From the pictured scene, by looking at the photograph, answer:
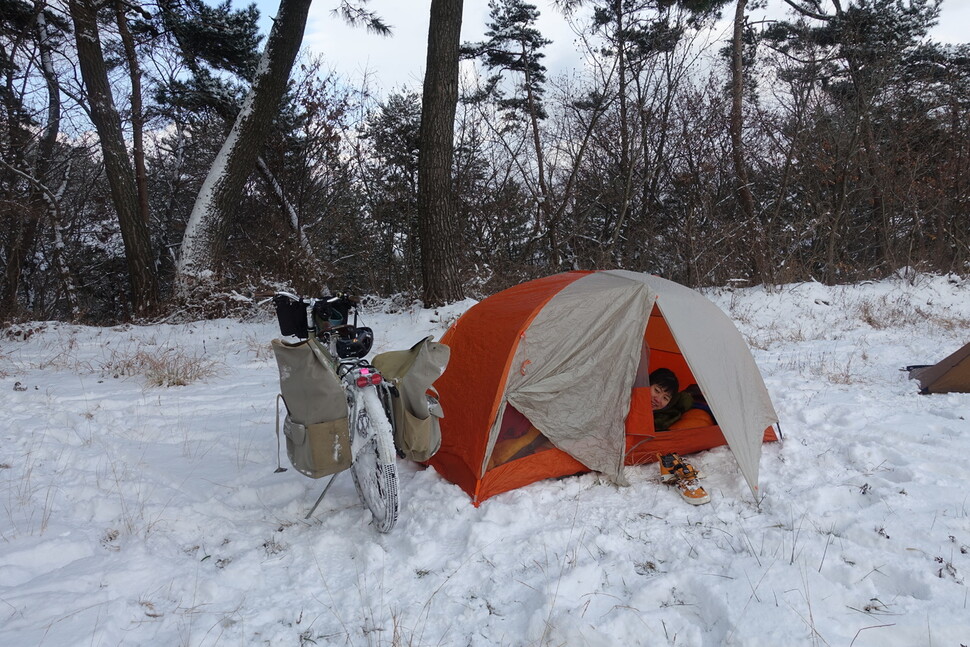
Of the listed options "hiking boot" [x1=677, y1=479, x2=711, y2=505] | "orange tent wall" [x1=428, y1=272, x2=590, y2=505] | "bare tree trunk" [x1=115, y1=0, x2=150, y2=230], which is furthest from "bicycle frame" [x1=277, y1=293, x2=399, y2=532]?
"bare tree trunk" [x1=115, y1=0, x2=150, y2=230]

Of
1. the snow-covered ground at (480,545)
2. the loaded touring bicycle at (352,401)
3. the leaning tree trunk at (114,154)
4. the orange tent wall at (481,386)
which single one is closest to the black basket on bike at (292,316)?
the loaded touring bicycle at (352,401)

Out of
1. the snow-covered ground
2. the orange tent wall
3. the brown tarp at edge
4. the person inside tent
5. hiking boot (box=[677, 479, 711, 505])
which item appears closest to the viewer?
the snow-covered ground

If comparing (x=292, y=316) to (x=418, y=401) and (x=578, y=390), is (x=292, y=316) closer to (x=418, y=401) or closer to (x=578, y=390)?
(x=418, y=401)

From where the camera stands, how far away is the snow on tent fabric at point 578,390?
138 inches

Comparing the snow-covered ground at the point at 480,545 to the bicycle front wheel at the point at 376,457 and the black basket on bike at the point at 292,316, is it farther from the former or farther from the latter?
the black basket on bike at the point at 292,316

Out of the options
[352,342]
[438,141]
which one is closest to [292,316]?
[352,342]

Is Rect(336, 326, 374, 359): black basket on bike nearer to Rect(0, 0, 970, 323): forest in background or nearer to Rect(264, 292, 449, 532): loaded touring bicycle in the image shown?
Rect(264, 292, 449, 532): loaded touring bicycle

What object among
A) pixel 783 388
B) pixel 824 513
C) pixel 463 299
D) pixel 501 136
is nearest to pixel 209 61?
pixel 501 136

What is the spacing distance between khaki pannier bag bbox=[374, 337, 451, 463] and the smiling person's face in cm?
192

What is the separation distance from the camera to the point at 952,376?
4.74 meters

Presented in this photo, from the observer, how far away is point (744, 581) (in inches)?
94.4

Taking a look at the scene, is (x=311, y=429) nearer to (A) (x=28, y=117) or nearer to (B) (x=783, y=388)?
(B) (x=783, y=388)

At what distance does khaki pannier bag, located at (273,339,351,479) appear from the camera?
2.70 meters

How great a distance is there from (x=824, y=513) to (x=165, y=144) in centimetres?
1924
